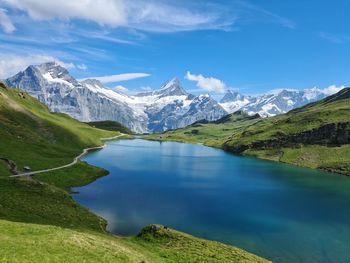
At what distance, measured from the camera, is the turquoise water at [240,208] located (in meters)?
75.4

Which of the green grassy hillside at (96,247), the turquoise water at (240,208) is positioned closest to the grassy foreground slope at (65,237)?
the green grassy hillside at (96,247)

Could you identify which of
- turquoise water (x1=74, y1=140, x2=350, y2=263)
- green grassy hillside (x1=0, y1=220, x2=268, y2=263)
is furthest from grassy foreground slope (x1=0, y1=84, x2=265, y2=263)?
turquoise water (x1=74, y1=140, x2=350, y2=263)

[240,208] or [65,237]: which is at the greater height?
[65,237]

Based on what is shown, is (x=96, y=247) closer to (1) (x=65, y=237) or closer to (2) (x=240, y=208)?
(1) (x=65, y=237)

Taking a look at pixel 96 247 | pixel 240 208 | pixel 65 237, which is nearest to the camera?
pixel 96 247

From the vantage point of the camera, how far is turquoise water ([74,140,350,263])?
7538 cm

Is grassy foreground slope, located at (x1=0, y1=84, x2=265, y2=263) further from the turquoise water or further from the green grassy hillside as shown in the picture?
the turquoise water

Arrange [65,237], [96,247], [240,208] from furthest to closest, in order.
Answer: [240,208]
[65,237]
[96,247]

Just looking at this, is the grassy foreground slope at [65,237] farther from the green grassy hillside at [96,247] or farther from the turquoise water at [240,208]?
the turquoise water at [240,208]

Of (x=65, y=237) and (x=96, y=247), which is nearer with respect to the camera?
(x=96, y=247)

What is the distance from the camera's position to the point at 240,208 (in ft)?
340

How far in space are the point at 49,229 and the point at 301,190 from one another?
358 feet

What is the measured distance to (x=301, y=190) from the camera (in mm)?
139125

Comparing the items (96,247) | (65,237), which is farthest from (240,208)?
(65,237)
